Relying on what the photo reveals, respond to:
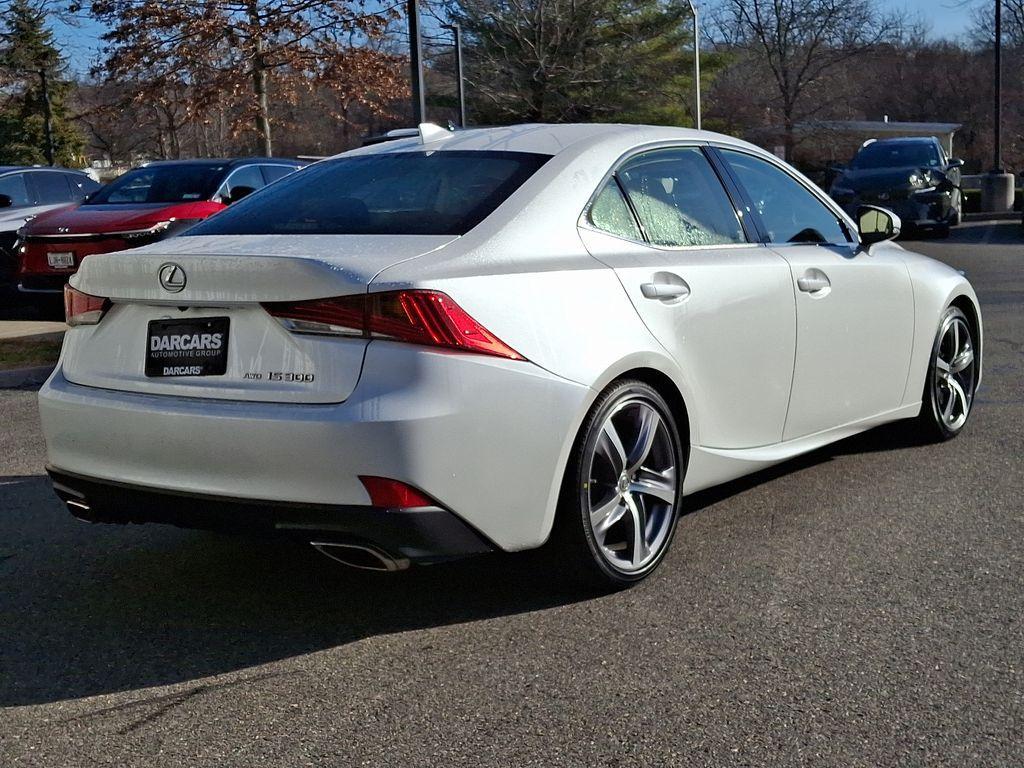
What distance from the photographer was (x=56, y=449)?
414 centimetres

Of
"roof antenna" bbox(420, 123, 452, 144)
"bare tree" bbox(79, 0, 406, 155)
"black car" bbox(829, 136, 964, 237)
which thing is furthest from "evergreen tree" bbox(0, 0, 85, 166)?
"roof antenna" bbox(420, 123, 452, 144)

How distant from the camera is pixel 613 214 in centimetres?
450

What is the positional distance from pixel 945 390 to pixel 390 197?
3385 mm

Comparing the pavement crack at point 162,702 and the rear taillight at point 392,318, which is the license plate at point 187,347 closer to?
the rear taillight at point 392,318

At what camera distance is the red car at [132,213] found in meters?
12.1

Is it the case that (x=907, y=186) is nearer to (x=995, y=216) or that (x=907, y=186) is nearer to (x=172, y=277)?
Answer: (x=995, y=216)

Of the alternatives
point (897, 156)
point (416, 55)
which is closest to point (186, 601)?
point (416, 55)

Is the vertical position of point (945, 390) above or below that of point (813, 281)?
below

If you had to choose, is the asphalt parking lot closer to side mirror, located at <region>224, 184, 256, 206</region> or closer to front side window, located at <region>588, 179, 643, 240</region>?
front side window, located at <region>588, 179, 643, 240</region>

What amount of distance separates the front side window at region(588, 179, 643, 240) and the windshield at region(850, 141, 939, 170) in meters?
21.5

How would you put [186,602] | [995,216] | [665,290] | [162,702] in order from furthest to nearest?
[995,216] < [665,290] < [186,602] < [162,702]

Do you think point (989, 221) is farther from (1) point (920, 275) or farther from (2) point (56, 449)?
(2) point (56, 449)

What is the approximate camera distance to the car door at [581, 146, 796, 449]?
14.5 feet

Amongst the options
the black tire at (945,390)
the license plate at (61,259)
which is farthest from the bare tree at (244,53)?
the black tire at (945,390)
